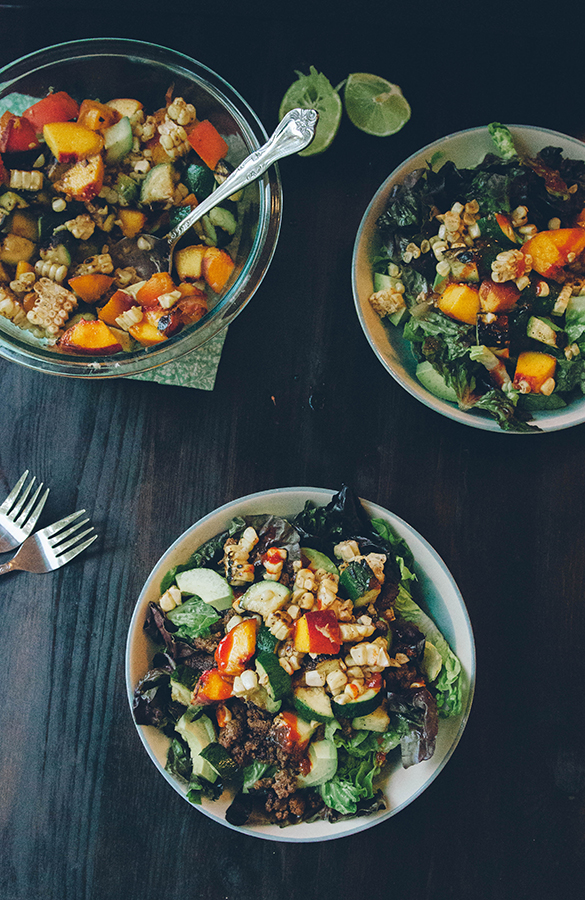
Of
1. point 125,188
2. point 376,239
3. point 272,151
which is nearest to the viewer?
point 272,151

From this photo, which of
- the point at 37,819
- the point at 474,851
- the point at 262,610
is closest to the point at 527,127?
the point at 262,610

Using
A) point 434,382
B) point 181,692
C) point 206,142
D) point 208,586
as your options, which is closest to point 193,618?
point 208,586

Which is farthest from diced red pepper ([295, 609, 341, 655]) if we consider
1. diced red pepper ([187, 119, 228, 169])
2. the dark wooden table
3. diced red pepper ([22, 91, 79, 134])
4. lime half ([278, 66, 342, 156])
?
diced red pepper ([22, 91, 79, 134])

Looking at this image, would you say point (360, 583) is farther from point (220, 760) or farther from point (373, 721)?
point (220, 760)

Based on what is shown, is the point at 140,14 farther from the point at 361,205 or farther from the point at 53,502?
the point at 53,502

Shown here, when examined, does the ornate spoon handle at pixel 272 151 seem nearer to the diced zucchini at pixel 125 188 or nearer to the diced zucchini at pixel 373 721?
the diced zucchini at pixel 125 188
